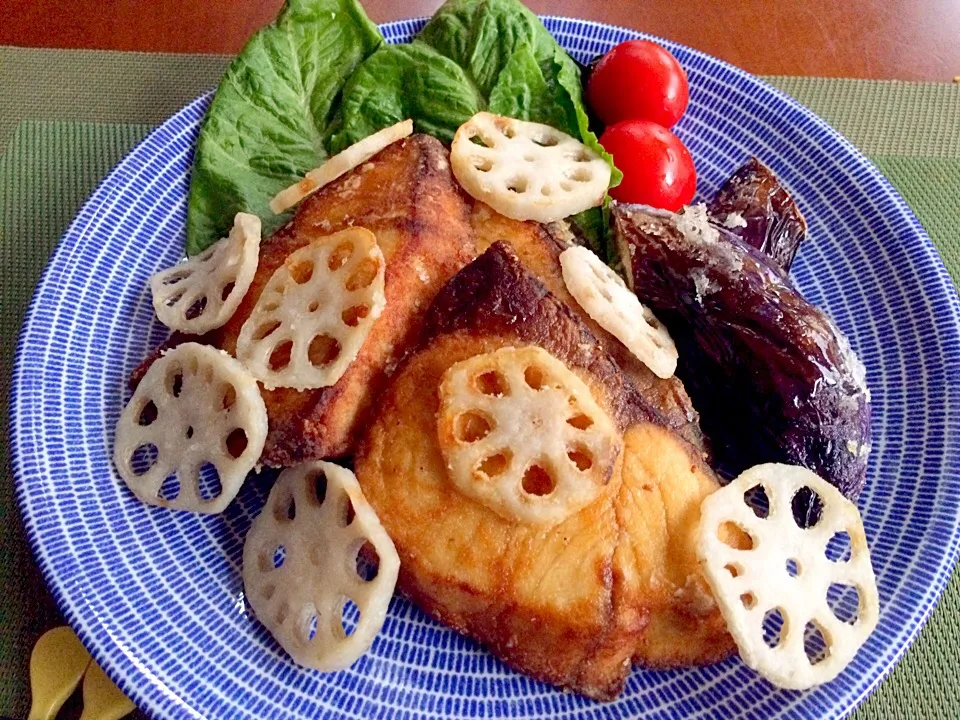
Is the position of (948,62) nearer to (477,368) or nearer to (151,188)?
(477,368)

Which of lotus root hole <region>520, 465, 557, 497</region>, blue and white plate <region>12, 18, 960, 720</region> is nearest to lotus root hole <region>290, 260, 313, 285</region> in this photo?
blue and white plate <region>12, 18, 960, 720</region>

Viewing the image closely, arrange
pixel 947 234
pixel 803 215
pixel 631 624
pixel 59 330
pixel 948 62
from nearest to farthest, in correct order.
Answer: pixel 631 624 < pixel 59 330 < pixel 803 215 < pixel 947 234 < pixel 948 62

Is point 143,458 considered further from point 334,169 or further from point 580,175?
point 580,175

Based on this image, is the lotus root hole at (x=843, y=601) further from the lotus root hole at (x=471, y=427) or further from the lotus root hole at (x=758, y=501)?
the lotus root hole at (x=471, y=427)

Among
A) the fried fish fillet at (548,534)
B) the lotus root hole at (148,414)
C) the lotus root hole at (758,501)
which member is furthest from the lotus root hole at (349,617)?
the lotus root hole at (758,501)

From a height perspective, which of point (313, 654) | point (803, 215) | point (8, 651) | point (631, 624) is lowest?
point (8, 651)

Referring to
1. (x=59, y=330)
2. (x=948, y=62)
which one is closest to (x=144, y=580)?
(x=59, y=330)

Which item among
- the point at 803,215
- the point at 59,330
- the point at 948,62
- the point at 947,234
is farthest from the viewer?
the point at 948,62
